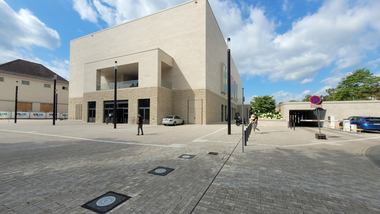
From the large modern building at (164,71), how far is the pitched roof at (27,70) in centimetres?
2385

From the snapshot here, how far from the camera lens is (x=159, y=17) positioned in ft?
92.4

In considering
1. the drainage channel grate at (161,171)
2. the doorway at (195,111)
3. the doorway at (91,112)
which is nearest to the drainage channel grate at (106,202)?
the drainage channel grate at (161,171)

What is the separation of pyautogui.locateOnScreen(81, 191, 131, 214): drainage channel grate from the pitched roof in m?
49.1

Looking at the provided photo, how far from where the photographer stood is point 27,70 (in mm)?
46469

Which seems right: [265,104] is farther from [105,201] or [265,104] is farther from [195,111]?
[105,201]

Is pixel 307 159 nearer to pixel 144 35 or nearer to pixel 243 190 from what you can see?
pixel 243 190

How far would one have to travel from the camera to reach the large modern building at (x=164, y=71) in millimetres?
23188

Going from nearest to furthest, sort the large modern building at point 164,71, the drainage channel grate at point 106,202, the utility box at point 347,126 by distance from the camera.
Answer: the drainage channel grate at point 106,202 → the utility box at point 347,126 → the large modern building at point 164,71

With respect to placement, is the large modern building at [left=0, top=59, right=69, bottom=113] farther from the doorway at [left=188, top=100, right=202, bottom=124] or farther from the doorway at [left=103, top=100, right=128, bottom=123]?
the doorway at [left=188, top=100, right=202, bottom=124]

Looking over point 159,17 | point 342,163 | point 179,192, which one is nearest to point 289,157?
point 342,163

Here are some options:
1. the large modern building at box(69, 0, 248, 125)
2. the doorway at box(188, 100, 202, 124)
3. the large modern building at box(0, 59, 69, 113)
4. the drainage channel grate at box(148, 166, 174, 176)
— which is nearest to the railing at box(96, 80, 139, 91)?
the large modern building at box(69, 0, 248, 125)

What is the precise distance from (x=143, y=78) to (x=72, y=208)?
21976 mm

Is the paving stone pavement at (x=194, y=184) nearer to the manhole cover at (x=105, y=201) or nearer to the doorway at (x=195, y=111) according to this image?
the manhole cover at (x=105, y=201)

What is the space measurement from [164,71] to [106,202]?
25.9 metres
